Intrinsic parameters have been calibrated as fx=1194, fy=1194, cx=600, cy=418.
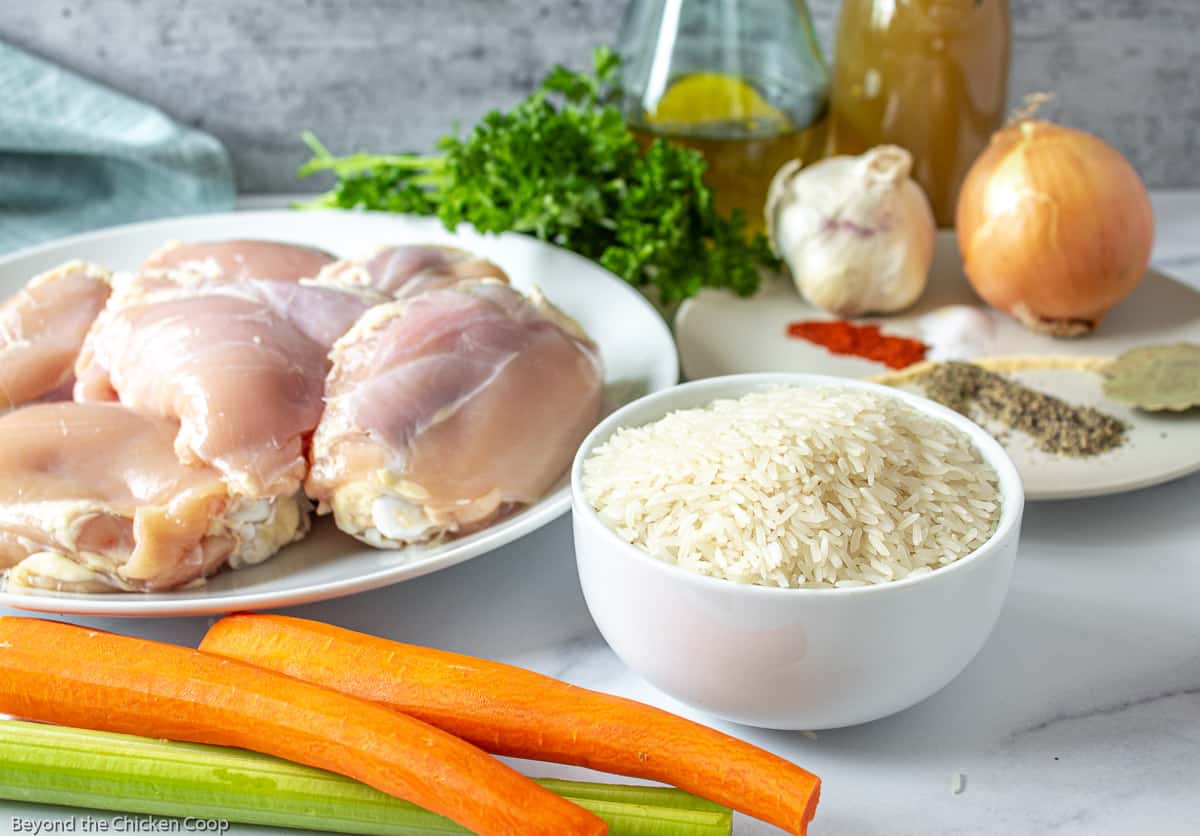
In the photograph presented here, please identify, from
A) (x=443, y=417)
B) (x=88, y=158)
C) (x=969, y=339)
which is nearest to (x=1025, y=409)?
(x=969, y=339)

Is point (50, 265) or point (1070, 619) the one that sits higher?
point (50, 265)

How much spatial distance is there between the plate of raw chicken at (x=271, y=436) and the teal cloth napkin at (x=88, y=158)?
864mm

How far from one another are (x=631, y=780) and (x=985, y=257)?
0.92 meters

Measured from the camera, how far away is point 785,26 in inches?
69.2

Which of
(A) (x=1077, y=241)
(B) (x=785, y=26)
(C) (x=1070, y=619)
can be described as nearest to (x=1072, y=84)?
(B) (x=785, y=26)

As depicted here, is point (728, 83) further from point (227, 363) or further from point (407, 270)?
point (227, 363)

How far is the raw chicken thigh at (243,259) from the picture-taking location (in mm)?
1381

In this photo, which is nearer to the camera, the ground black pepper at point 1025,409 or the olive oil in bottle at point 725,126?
the ground black pepper at point 1025,409

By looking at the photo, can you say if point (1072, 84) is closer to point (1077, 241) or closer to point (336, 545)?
point (1077, 241)

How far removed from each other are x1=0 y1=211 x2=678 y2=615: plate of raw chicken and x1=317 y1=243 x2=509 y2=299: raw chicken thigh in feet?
0.07

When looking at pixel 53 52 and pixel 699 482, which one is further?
pixel 53 52

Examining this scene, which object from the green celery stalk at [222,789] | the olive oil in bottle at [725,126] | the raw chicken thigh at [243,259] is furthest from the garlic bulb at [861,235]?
the green celery stalk at [222,789]

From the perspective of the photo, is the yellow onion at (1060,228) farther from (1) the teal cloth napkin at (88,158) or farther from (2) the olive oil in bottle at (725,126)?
(1) the teal cloth napkin at (88,158)

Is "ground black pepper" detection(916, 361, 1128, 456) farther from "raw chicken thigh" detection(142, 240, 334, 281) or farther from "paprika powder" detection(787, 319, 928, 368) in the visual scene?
"raw chicken thigh" detection(142, 240, 334, 281)
